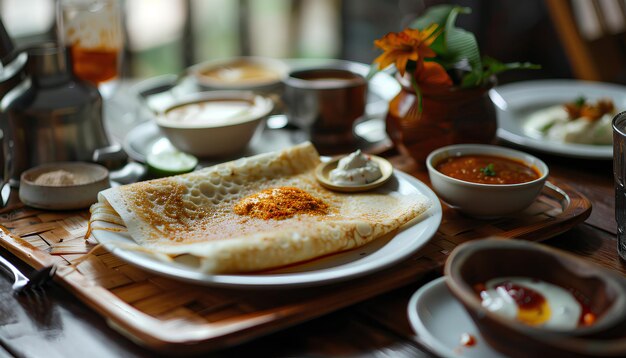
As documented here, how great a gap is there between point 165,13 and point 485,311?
4306 mm

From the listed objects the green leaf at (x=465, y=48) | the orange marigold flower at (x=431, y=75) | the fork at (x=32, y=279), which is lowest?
the fork at (x=32, y=279)

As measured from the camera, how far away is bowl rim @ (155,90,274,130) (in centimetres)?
191

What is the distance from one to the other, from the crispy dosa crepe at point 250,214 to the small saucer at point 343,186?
2 cm

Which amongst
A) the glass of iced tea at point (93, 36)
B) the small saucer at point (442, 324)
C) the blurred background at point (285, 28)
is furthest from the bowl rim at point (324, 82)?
the blurred background at point (285, 28)

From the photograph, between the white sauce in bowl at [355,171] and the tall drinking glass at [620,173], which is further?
the white sauce in bowl at [355,171]

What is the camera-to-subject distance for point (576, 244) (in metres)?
1.48

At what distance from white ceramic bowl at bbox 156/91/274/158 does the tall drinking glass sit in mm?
1039

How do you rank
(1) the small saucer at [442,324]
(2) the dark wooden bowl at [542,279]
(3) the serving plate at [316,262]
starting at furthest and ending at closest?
(3) the serving plate at [316,262]
(1) the small saucer at [442,324]
(2) the dark wooden bowl at [542,279]

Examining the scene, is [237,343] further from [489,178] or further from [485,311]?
[489,178]

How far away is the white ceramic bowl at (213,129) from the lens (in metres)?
1.91

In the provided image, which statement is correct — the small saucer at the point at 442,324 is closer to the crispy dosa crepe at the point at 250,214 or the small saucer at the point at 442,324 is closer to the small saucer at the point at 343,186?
the crispy dosa crepe at the point at 250,214

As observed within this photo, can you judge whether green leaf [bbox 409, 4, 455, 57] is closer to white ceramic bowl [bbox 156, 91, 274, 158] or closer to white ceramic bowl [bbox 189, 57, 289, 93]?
white ceramic bowl [bbox 156, 91, 274, 158]

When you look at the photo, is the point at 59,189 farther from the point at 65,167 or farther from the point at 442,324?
the point at 442,324

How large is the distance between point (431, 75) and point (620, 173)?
0.61 meters
